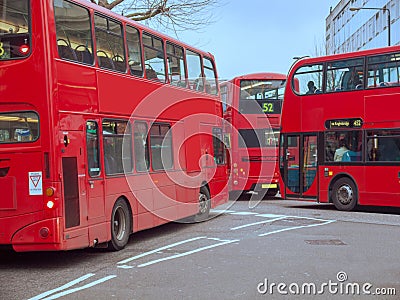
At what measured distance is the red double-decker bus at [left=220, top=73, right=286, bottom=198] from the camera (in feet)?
71.9

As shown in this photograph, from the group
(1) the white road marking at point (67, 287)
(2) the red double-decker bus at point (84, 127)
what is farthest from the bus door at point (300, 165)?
(1) the white road marking at point (67, 287)

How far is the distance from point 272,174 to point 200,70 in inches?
330

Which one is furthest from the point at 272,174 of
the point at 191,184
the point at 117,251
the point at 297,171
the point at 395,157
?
the point at 117,251

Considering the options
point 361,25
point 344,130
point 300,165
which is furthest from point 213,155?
point 361,25

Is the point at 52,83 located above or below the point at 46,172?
above

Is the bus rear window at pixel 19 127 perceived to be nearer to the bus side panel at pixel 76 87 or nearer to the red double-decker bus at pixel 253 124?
the bus side panel at pixel 76 87

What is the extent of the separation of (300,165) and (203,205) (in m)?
4.28

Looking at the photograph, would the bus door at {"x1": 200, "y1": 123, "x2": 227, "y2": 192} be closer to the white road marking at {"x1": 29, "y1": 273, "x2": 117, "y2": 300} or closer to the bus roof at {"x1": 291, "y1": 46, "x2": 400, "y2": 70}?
the bus roof at {"x1": 291, "y1": 46, "x2": 400, "y2": 70}

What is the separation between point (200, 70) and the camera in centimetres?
1531

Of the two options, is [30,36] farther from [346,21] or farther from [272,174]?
[346,21]

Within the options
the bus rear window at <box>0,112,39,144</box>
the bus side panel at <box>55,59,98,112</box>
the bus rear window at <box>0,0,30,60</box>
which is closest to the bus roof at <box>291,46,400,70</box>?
the bus side panel at <box>55,59,98,112</box>

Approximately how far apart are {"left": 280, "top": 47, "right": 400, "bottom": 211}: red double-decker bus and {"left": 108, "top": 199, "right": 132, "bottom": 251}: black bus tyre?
801 cm

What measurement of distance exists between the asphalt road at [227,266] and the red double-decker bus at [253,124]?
8117 mm

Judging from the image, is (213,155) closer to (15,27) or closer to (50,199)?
(50,199)
